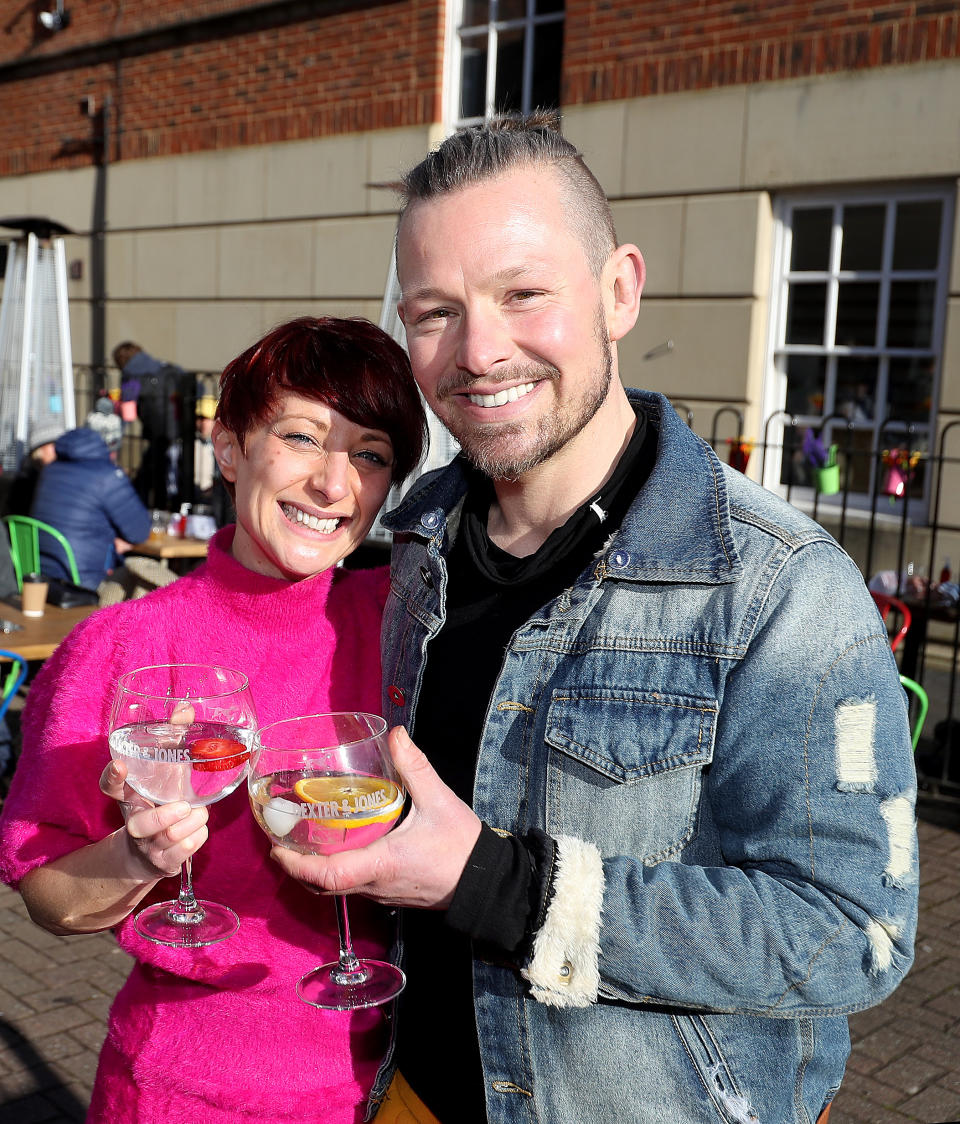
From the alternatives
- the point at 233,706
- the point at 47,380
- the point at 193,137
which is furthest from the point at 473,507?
the point at 193,137

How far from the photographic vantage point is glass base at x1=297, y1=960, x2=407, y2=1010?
5.15 feet

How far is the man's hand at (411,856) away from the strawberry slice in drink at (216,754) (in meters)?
0.21

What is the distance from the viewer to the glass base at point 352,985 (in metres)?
1.57

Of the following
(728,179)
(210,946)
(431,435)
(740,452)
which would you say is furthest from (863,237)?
(210,946)

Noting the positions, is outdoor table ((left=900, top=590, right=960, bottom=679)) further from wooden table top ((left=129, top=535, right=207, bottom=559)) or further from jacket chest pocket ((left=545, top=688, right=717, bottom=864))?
jacket chest pocket ((left=545, top=688, right=717, bottom=864))

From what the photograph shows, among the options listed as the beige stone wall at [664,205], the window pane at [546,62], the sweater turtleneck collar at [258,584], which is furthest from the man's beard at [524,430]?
the window pane at [546,62]

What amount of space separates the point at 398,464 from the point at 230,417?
1.05 feet

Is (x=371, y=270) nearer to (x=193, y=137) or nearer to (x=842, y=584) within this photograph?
(x=193, y=137)

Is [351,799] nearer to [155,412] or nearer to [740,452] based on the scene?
[740,452]

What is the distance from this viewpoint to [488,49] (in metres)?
10.5

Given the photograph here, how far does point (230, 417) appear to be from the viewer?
1.95 meters

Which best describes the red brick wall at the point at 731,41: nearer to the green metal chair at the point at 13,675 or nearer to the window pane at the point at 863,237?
the window pane at the point at 863,237

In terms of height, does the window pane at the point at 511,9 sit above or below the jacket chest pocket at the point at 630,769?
above

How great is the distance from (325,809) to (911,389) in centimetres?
846
